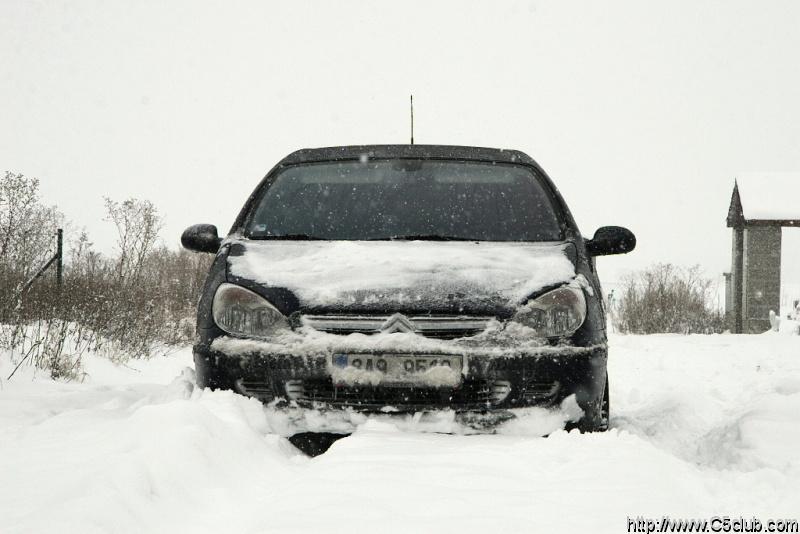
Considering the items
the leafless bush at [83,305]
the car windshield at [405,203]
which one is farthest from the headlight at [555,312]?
the leafless bush at [83,305]

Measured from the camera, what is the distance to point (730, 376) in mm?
8375

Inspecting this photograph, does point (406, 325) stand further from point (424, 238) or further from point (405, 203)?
point (405, 203)

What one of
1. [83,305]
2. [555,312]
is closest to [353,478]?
[555,312]

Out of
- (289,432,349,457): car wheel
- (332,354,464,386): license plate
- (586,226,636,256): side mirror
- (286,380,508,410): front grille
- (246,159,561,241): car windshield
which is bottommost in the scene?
(289,432,349,457): car wheel

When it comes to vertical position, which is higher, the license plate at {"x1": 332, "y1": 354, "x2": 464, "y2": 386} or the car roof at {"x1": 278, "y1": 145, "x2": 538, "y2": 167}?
the car roof at {"x1": 278, "y1": 145, "x2": 538, "y2": 167}

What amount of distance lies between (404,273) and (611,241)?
1.43 m

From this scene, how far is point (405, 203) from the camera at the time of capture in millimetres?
3791

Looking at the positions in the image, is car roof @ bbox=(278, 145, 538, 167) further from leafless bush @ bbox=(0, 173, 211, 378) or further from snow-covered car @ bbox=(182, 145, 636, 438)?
leafless bush @ bbox=(0, 173, 211, 378)

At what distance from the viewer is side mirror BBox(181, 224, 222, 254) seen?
12.5 feet

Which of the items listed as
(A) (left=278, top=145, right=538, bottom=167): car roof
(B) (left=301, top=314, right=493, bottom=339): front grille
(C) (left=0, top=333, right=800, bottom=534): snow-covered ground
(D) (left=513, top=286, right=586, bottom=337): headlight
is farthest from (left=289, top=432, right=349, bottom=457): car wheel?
(A) (left=278, top=145, right=538, bottom=167): car roof

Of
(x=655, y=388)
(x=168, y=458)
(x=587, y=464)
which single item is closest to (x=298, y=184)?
(x=168, y=458)

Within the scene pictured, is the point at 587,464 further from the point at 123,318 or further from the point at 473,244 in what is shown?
the point at 123,318

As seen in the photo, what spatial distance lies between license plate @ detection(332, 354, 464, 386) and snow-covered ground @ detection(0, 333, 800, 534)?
20 cm

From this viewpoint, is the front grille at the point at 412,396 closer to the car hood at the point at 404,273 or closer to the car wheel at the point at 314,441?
the car wheel at the point at 314,441
